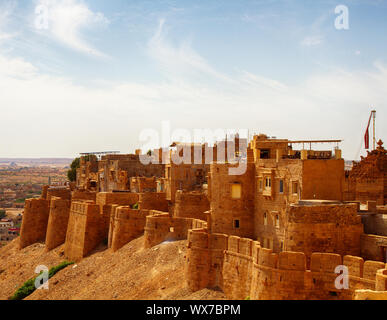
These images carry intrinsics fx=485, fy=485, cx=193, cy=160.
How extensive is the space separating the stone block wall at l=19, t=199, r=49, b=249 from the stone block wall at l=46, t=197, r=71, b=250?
433 cm

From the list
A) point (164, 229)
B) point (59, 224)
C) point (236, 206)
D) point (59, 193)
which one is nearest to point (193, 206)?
point (164, 229)

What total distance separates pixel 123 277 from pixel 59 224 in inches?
647

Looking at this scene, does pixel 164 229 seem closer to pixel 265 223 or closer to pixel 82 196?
pixel 265 223

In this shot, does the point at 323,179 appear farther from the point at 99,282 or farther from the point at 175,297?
the point at 99,282

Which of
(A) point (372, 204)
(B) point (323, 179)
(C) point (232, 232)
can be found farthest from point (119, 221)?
(A) point (372, 204)

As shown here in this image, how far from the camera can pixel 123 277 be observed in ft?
87.9

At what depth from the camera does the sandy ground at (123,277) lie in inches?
915

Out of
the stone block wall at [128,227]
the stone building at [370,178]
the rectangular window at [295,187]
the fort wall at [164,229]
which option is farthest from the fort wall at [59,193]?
the rectangular window at [295,187]

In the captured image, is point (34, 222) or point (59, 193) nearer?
point (34, 222)

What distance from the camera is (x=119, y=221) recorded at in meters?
32.8

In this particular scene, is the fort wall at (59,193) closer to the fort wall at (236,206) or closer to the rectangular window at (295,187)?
the fort wall at (236,206)

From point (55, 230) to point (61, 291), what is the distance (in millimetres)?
12013

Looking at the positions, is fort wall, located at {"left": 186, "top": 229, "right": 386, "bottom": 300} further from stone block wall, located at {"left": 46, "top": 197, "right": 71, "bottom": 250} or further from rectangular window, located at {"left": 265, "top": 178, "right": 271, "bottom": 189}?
stone block wall, located at {"left": 46, "top": 197, "right": 71, "bottom": 250}

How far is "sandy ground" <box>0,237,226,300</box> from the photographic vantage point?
23.2m
